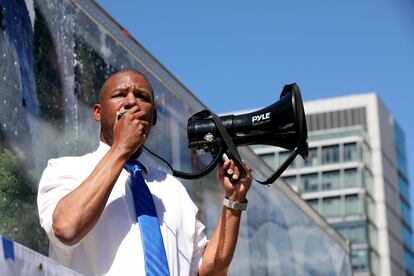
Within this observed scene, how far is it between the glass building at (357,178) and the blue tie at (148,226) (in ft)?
214

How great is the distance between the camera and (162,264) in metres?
2.88

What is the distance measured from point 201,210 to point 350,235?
67180 millimetres

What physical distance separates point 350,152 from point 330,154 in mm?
1618

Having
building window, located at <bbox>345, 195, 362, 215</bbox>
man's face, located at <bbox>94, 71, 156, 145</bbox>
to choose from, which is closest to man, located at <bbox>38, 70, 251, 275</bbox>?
man's face, located at <bbox>94, 71, 156, 145</bbox>

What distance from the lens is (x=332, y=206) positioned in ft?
237

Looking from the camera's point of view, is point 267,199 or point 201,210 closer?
point 201,210

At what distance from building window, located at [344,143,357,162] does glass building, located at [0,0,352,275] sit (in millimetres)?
67099

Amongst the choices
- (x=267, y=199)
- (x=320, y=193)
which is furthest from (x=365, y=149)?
(x=267, y=199)

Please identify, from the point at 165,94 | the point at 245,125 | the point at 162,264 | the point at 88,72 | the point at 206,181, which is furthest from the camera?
the point at 206,181

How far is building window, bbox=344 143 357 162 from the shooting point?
2862 inches

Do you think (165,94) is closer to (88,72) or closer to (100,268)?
(88,72)

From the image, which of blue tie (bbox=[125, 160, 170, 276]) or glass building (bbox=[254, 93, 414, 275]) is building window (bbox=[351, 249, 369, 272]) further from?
blue tie (bbox=[125, 160, 170, 276])

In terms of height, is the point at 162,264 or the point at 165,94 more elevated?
the point at 165,94

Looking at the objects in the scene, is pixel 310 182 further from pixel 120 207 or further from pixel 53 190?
pixel 53 190
